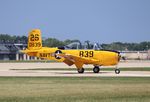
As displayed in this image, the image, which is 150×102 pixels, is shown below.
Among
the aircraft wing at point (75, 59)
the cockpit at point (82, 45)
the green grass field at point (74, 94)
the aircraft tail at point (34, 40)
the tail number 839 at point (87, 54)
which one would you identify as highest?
the aircraft tail at point (34, 40)

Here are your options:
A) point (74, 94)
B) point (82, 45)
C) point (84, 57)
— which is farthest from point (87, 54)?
point (74, 94)

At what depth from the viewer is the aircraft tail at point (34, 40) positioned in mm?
45250

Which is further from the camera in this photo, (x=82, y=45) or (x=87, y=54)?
Answer: (x=82, y=45)

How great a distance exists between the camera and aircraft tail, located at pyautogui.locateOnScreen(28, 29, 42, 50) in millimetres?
45250

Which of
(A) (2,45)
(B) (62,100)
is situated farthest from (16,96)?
(A) (2,45)

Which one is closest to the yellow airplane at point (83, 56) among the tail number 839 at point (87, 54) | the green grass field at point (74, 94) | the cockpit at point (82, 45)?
the tail number 839 at point (87, 54)

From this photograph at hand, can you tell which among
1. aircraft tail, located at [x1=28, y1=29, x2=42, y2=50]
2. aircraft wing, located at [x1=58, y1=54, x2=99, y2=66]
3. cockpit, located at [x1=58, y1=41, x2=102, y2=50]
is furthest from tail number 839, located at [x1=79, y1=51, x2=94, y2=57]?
aircraft tail, located at [x1=28, y1=29, x2=42, y2=50]

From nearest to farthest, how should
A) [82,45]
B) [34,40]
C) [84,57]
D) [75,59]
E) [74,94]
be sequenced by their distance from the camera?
[74,94], [75,59], [84,57], [82,45], [34,40]

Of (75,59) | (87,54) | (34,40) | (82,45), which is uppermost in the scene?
(34,40)

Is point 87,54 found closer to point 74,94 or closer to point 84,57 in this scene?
point 84,57

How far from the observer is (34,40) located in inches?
1795

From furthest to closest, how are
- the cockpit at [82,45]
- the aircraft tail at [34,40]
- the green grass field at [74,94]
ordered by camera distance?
the aircraft tail at [34,40] → the cockpit at [82,45] → the green grass field at [74,94]

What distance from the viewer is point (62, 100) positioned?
1841 cm

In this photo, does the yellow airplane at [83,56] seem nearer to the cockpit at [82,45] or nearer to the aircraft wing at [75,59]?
the aircraft wing at [75,59]
